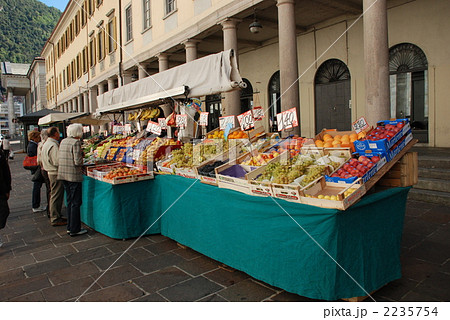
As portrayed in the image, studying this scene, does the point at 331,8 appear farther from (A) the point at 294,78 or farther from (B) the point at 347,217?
(B) the point at 347,217

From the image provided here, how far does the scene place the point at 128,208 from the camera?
4.85 m

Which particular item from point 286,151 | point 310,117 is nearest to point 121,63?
point 310,117

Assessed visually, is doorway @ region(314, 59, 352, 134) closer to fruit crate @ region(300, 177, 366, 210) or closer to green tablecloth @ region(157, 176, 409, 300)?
green tablecloth @ region(157, 176, 409, 300)

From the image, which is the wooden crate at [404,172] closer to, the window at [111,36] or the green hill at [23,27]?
the window at [111,36]

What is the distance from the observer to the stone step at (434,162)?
6492 millimetres

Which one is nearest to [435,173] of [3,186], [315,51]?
[3,186]

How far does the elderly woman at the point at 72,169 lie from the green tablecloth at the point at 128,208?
1.06 ft

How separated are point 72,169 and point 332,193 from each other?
3.82 meters

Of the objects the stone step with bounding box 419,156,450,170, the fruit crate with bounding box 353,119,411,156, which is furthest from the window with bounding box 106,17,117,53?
the fruit crate with bounding box 353,119,411,156

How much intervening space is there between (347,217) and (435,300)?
1.04 m

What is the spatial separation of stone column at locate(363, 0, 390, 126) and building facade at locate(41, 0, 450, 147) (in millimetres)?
19

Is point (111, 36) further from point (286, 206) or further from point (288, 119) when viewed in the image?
point (286, 206)

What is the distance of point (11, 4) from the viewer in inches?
3676

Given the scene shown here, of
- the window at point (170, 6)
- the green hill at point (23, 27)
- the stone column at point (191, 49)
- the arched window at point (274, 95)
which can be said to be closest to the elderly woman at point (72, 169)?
the stone column at point (191, 49)
